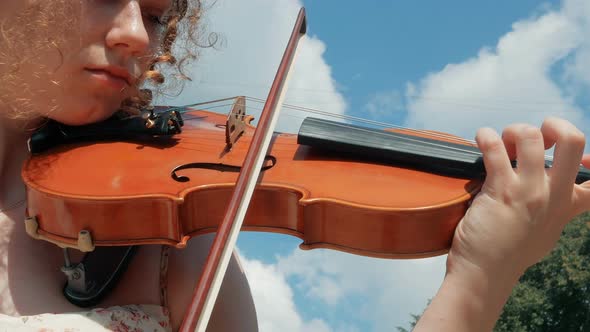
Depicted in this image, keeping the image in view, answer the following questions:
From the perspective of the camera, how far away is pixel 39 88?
50.3 inches

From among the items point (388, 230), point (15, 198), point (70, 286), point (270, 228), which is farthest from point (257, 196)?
point (15, 198)

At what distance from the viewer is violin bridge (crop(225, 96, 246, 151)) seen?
5.22 feet

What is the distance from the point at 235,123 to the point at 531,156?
884 millimetres

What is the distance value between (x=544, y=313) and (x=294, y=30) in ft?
47.6

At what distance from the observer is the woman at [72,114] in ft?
4.11

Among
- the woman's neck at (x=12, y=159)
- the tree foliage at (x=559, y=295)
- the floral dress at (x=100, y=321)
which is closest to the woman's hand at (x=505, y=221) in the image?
the floral dress at (x=100, y=321)

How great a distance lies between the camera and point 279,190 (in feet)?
4.20

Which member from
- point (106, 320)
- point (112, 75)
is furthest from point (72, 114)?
point (106, 320)

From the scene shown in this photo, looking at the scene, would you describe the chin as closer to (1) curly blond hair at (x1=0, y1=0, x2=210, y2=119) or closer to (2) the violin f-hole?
(1) curly blond hair at (x1=0, y1=0, x2=210, y2=119)

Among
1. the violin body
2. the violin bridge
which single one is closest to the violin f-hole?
the violin body

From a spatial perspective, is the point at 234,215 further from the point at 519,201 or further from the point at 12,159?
the point at 12,159

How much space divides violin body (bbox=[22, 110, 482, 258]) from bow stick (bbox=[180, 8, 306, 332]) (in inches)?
2.7

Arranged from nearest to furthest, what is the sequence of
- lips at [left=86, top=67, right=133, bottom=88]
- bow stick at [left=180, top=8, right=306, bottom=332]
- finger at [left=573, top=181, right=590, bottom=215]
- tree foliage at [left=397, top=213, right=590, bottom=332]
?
bow stick at [left=180, top=8, right=306, bottom=332]
finger at [left=573, top=181, right=590, bottom=215]
lips at [left=86, top=67, right=133, bottom=88]
tree foliage at [left=397, top=213, right=590, bottom=332]

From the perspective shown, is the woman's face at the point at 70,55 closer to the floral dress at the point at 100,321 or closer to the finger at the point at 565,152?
the floral dress at the point at 100,321
